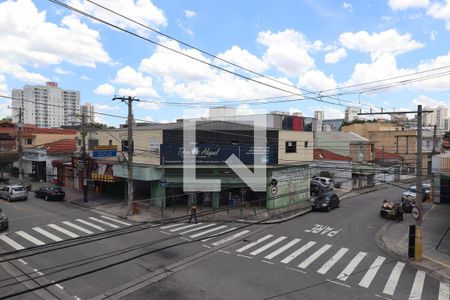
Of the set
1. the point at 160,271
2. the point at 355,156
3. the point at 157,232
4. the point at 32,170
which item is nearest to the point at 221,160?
the point at 157,232

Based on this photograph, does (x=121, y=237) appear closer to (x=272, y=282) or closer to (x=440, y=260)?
(x=272, y=282)

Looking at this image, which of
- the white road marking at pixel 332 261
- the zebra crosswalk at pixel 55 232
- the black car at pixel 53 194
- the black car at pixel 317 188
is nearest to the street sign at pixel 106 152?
the zebra crosswalk at pixel 55 232

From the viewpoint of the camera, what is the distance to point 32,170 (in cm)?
5809

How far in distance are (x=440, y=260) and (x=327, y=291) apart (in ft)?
33.1

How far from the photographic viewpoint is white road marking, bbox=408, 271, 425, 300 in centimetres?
1532

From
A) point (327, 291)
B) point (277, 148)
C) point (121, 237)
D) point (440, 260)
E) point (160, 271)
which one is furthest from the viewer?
point (277, 148)

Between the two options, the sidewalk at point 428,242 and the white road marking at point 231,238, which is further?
the white road marking at point 231,238

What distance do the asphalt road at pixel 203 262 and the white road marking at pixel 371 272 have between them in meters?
0.05

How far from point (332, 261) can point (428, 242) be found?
9.95 metres

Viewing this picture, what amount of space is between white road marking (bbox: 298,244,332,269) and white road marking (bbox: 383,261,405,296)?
3889mm

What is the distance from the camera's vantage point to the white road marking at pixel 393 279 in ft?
51.9

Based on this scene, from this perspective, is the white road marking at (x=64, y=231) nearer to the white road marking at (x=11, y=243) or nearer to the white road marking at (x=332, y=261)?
the white road marking at (x=11, y=243)

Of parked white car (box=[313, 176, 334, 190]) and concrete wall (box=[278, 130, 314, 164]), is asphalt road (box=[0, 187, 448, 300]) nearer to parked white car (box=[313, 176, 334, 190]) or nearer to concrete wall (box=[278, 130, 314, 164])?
concrete wall (box=[278, 130, 314, 164])

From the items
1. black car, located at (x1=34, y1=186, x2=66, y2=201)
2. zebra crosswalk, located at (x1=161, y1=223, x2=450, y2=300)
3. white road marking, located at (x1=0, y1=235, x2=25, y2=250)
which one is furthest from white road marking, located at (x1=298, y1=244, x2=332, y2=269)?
black car, located at (x1=34, y1=186, x2=66, y2=201)
